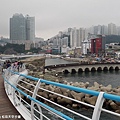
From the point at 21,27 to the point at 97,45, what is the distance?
59758 mm

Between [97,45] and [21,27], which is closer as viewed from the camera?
[97,45]

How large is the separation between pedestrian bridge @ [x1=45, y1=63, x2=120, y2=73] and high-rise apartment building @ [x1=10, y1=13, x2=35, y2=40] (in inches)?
3538

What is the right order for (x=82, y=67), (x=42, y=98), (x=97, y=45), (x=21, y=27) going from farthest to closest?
(x=21, y=27) < (x=97, y=45) < (x=82, y=67) < (x=42, y=98)

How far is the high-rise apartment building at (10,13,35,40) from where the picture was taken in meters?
131

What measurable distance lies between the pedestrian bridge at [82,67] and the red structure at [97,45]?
41.0m

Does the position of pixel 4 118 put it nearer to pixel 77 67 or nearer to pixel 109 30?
pixel 77 67

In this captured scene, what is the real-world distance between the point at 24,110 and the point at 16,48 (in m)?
108

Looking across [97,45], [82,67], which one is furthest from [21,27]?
[82,67]

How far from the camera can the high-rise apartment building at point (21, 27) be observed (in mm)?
130975

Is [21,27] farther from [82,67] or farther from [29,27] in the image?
[82,67]

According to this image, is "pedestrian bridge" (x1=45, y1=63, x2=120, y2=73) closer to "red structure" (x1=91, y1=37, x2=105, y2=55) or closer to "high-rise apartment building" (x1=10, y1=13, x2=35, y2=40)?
"red structure" (x1=91, y1=37, x2=105, y2=55)

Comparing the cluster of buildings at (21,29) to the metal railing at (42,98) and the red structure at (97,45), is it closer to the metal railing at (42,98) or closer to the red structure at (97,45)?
the red structure at (97,45)

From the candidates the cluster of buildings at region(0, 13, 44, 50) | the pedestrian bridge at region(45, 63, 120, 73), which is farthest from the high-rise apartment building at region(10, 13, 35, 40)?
the pedestrian bridge at region(45, 63, 120, 73)

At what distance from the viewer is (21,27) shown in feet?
438
